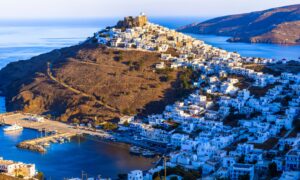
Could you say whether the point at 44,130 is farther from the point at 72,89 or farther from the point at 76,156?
the point at 72,89

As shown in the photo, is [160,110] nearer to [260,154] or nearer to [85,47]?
[260,154]

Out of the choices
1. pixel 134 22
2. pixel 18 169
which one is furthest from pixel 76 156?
pixel 134 22

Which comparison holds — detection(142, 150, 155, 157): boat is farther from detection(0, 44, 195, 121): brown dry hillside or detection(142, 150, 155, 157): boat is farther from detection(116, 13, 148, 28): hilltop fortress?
detection(116, 13, 148, 28): hilltop fortress

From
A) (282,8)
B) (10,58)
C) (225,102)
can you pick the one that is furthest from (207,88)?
(282,8)

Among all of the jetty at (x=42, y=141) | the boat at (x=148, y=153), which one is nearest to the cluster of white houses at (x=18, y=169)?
the jetty at (x=42, y=141)

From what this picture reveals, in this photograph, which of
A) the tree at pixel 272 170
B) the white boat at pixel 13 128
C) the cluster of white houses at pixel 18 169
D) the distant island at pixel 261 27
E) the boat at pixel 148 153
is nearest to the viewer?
the tree at pixel 272 170

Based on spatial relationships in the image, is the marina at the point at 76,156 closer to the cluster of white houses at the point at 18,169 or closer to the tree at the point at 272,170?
the cluster of white houses at the point at 18,169
